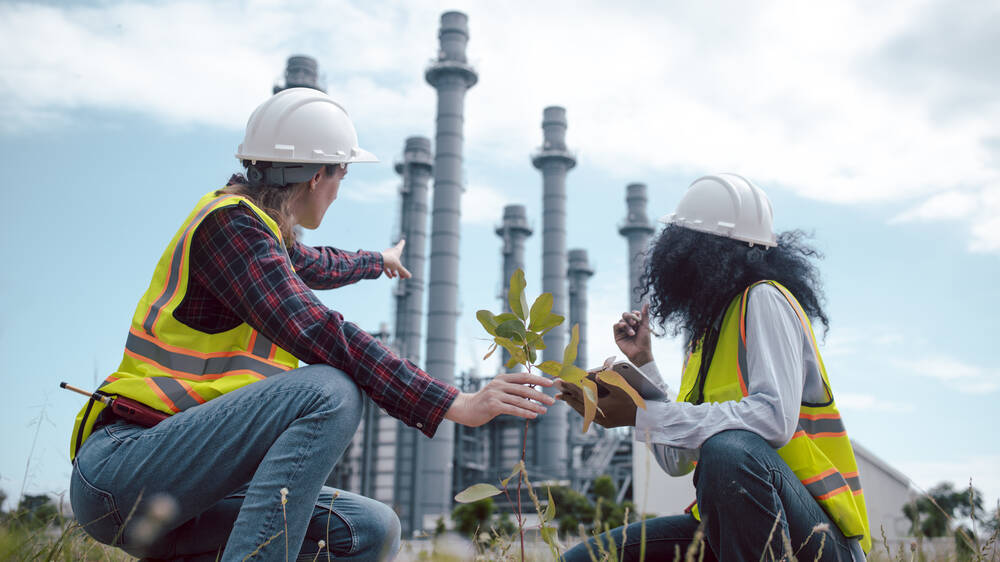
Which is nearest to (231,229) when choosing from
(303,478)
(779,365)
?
(303,478)

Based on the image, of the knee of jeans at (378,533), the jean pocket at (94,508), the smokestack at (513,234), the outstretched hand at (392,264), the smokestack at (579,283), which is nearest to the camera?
the jean pocket at (94,508)

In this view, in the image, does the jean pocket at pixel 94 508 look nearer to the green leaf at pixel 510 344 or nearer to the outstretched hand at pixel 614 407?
the green leaf at pixel 510 344

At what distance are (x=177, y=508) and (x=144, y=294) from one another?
19.3 inches

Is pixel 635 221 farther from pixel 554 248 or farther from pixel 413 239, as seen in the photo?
pixel 413 239

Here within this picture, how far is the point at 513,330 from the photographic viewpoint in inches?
63.6

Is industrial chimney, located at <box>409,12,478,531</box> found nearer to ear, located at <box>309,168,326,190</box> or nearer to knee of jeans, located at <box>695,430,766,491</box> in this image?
ear, located at <box>309,168,326,190</box>

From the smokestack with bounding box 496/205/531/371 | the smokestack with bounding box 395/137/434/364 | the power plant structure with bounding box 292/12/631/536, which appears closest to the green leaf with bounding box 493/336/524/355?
the power plant structure with bounding box 292/12/631/536

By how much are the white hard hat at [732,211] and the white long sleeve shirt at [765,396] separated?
46 cm

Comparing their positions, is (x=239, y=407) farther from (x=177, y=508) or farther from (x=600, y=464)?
(x=600, y=464)

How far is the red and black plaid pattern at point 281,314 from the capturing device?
176 centimetres

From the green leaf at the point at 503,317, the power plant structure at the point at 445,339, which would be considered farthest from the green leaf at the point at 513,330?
the power plant structure at the point at 445,339

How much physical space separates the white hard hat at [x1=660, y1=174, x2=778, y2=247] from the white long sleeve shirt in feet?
1.50

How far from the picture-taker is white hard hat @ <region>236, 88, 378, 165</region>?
2.21 meters

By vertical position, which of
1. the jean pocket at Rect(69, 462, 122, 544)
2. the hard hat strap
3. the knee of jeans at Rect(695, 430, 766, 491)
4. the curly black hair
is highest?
the hard hat strap
